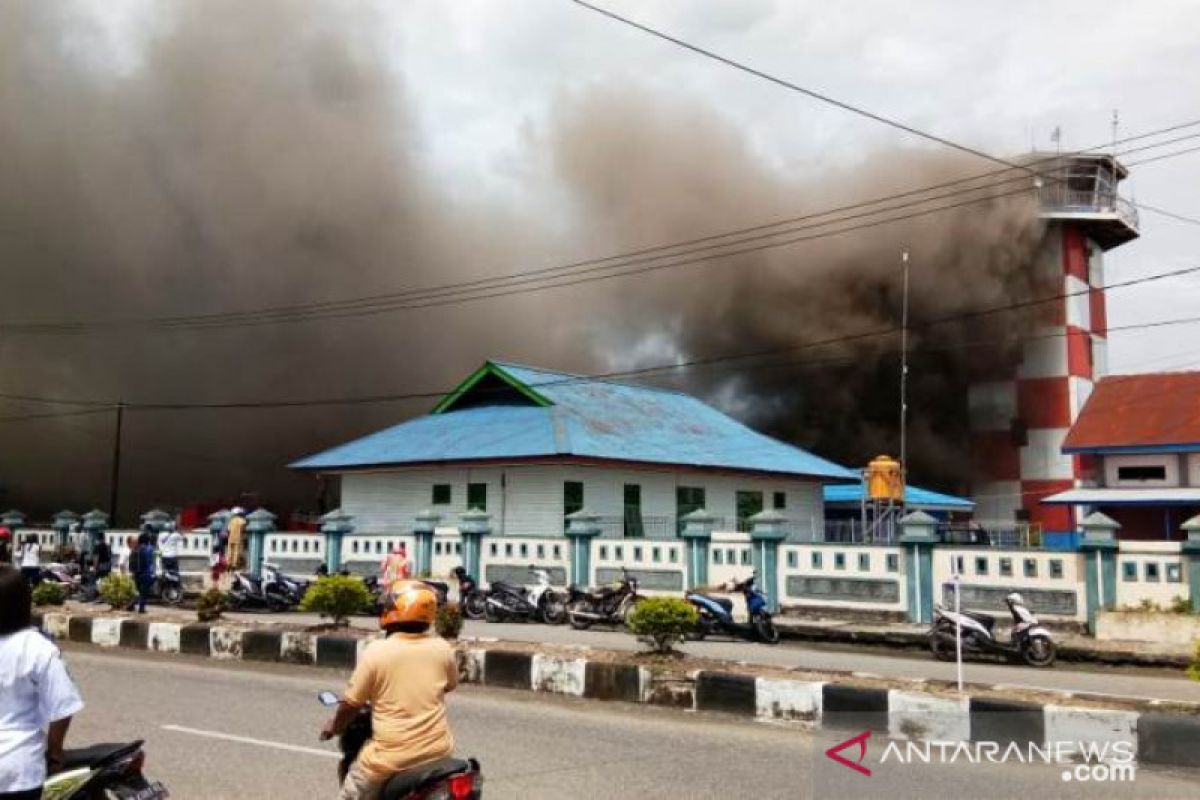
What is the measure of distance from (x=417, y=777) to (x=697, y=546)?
1271 cm

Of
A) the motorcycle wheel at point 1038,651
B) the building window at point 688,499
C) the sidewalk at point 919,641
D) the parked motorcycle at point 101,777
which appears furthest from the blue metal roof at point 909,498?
the parked motorcycle at point 101,777

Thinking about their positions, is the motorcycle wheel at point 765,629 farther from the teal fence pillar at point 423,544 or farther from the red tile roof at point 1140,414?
the red tile roof at point 1140,414

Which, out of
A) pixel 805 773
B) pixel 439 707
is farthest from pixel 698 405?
pixel 439 707

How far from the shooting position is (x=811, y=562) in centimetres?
1534

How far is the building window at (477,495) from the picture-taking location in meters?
23.0

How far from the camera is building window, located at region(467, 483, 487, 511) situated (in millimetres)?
22953

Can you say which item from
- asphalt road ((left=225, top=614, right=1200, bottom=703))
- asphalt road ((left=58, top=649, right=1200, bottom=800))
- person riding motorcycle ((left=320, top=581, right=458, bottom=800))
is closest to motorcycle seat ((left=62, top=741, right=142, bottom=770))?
person riding motorcycle ((left=320, top=581, right=458, bottom=800))

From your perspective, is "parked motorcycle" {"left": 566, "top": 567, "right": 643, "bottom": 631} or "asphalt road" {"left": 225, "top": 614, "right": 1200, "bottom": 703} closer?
"asphalt road" {"left": 225, "top": 614, "right": 1200, "bottom": 703}

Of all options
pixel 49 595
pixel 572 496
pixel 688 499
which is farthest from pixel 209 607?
pixel 688 499

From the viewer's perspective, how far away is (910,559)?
1448 cm

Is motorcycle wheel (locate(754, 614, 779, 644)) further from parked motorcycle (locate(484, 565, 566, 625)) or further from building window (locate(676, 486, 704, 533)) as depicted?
building window (locate(676, 486, 704, 533))

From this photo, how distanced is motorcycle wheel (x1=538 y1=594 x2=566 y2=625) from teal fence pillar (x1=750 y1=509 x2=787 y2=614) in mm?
3098

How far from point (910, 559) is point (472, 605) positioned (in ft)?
22.9

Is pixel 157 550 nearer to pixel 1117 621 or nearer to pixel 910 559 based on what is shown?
pixel 910 559
